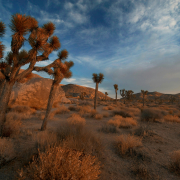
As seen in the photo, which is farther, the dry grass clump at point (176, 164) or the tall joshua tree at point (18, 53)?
the tall joshua tree at point (18, 53)

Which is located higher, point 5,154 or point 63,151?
point 63,151

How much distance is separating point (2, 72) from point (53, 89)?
2.52 m

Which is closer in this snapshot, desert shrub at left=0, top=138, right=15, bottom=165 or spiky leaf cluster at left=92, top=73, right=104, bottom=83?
desert shrub at left=0, top=138, right=15, bottom=165

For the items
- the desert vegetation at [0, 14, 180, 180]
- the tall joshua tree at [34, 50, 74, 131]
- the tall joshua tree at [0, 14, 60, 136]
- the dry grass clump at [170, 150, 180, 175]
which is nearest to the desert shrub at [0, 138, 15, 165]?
the desert vegetation at [0, 14, 180, 180]

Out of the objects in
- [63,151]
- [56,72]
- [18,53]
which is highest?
[18,53]

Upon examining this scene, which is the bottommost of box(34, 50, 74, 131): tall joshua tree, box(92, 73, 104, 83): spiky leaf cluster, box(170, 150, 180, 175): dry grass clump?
box(170, 150, 180, 175): dry grass clump

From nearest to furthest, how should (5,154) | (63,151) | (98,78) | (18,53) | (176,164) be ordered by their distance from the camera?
1. (63,151)
2. (5,154)
3. (176,164)
4. (18,53)
5. (98,78)

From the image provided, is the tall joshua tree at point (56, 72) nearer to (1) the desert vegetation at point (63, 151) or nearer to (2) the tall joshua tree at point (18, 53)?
(1) the desert vegetation at point (63, 151)

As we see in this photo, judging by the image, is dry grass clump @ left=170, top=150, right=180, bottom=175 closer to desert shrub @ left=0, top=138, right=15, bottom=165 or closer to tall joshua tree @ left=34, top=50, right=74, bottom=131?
desert shrub @ left=0, top=138, right=15, bottom=165

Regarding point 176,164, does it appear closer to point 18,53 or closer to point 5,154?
point 5,154

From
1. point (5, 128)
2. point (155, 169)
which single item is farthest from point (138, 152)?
point (5, 128)

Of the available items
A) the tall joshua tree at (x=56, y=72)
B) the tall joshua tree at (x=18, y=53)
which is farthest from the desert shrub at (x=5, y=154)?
the tall joshua tree at (x=56, y=72)

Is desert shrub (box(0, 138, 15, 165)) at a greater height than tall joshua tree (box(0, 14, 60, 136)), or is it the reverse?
tall joshua tree (box(0, 14, 60, 136))

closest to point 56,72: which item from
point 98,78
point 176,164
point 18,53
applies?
point 18,53
